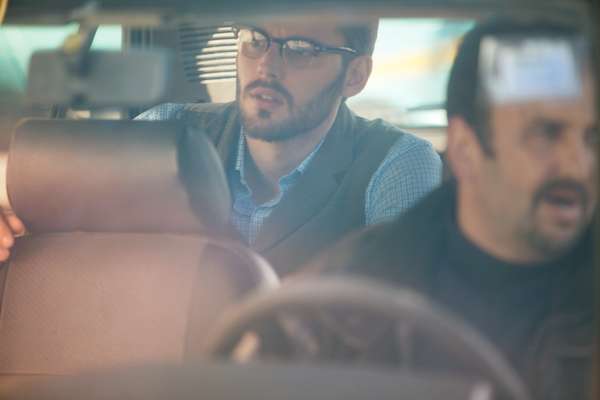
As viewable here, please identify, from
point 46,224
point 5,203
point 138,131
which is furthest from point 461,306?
point 5,203

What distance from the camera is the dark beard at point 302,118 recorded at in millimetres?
2762

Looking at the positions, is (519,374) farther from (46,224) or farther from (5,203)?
(5,203)

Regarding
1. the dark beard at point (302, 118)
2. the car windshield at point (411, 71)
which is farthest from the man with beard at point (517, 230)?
the dark beard at point (302, 118)

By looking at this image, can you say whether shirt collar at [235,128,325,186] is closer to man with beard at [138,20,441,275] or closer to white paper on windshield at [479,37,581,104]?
man with beard at [138,20,441,275]

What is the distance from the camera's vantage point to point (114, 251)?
2.39m

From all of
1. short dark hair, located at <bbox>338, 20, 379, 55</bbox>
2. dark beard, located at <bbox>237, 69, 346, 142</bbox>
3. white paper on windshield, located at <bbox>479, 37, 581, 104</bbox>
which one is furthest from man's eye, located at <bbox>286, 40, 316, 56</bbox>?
white paper on windshield, located at <bbox>479, 37, 581, 104</bbox>

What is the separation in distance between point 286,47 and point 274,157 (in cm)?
51

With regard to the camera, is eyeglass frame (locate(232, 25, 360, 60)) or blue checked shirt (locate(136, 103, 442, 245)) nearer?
eyeglass frame (locate(232, 25, 360, 60))

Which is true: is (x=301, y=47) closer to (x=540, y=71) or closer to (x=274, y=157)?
(x=274, y=157)

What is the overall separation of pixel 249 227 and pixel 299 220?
13 cm

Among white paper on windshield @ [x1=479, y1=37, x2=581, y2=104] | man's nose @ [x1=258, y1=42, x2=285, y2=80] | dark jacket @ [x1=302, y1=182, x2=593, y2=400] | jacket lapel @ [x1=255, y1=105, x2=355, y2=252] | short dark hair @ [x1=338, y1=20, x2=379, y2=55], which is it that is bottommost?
jacket lapel @ [x1=255, y1=105, x2=355, y2=252]

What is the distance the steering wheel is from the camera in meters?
1.39

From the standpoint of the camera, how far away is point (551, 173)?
63.7 inches

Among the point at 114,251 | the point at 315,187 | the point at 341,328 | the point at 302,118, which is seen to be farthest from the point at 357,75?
the point at 341,328
